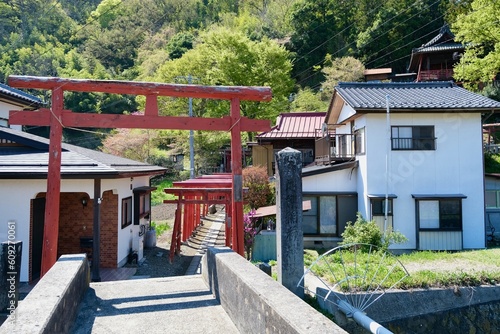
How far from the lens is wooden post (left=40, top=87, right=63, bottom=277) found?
6680 mm

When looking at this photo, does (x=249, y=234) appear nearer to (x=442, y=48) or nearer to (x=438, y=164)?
(x=438, y=164)

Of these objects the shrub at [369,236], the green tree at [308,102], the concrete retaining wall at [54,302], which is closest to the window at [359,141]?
the shrub at [369,236]

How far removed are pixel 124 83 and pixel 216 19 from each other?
6875 centimetres

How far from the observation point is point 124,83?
7094 mm

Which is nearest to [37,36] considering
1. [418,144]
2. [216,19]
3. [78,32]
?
[78,32]

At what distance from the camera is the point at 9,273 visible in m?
4.79

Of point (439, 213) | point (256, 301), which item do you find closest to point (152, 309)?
point (256, 301)

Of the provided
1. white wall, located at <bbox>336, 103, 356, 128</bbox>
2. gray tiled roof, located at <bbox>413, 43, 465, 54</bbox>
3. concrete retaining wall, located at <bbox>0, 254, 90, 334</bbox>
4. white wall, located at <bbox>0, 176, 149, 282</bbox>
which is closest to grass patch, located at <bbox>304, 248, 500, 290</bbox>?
concrete retaining wall, located at <bbox>0, 254, 90, 334</bbox>

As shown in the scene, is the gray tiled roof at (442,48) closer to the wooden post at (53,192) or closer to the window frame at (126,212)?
the window frame at (126,212)

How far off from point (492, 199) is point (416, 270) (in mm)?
9038

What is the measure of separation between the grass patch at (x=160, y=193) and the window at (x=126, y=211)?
1196 centimetres

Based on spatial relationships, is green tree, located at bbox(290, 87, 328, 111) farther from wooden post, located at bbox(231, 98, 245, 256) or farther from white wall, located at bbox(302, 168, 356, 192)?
wooden post, located at bbox(231, 98, 245, 256)

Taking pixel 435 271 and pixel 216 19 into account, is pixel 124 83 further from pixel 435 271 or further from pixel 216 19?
pixel 216 19

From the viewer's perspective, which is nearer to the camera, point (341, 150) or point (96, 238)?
point (96, 238)
